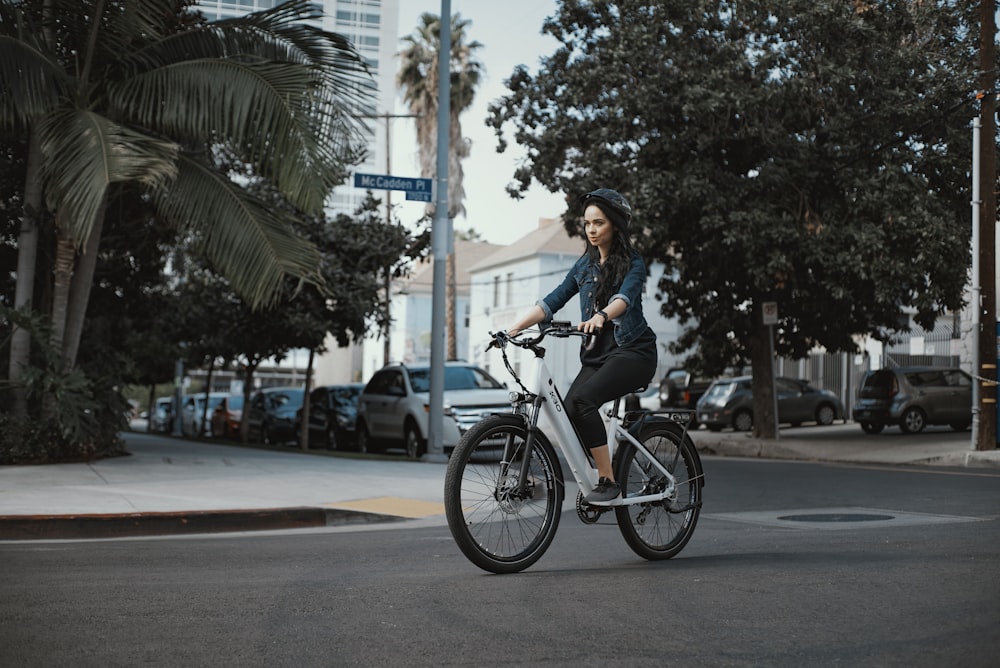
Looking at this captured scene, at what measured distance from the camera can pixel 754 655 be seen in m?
3.89

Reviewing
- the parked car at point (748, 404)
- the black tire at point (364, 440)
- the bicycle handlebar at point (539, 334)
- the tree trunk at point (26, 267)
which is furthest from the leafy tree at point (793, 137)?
the bicycle handlebar at point (539, 334)

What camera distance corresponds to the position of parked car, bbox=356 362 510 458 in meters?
18.8

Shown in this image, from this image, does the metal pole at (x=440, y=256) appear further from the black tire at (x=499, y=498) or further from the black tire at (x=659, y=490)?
the black tire at (x=499, y=498)

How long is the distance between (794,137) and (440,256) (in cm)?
803

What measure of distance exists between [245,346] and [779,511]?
55.2 feet

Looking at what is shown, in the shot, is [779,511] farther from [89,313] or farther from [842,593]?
[89,313]

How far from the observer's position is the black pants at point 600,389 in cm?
584

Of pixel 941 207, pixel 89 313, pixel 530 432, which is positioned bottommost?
pixel 530 432

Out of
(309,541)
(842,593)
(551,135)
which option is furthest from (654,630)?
(551,135)

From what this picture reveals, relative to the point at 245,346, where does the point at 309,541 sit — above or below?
below

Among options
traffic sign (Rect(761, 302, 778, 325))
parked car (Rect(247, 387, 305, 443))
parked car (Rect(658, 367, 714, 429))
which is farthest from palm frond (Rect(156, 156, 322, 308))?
parked car (Rect(658, 367, 714, 429))

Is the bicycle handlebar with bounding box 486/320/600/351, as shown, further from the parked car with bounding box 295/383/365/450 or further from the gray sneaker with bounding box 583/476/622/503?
the parked car with bounding box 295/383/365/450

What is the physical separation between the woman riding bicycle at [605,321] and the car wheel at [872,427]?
72.8ft

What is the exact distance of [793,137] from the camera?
20.9m
